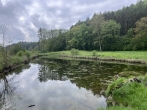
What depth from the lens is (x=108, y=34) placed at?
65.7 m

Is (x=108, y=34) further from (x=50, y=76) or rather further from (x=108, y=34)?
(x=50, y=76)

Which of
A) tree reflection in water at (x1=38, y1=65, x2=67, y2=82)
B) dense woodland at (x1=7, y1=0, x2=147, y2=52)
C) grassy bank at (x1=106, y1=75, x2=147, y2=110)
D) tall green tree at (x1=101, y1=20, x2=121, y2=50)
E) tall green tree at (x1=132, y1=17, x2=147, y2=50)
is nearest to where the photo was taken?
grassy bank at (x1=106, y1=75, x2=147, y2=110)

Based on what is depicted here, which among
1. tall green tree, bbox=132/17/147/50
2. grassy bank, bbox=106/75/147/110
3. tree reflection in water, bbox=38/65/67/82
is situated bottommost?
tree reflection in water, bbox=38/65/67/82

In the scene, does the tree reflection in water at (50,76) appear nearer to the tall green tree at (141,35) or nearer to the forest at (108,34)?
the tall green tree at (141,35)

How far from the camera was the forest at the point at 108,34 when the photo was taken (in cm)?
5648

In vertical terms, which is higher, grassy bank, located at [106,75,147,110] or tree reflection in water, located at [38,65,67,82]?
grassy bank, located at [106,75,147,110]

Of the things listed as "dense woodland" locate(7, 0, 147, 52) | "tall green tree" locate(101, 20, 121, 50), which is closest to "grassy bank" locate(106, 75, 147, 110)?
"dense woodland" locate(7, 0, 147, 52)

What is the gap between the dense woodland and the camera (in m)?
56.4

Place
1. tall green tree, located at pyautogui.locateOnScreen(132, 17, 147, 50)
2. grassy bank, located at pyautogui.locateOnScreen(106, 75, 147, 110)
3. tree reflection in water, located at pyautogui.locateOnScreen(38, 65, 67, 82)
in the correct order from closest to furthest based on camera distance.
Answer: grassy bank, located at pyautogui.locateOnScreen(106, 75, 147, 110), tree reflection in water, located at pyautogui.locateOnScreen(38, 65, 67, 82), tall green tree, located at pyautogui.locateOnScreen(132, 17, 147, 50)

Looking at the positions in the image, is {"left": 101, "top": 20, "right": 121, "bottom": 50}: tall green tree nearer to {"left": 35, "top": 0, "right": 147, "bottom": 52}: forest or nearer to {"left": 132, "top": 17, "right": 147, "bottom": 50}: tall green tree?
{"left": 35, "top": 0, "right": 147, "bottom": 52}: forest

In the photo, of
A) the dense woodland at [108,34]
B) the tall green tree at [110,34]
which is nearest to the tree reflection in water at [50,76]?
the dense woodland at [108,34]

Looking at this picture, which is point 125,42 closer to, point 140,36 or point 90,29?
point 140,36

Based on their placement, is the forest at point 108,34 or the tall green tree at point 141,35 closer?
the tall green tree at point 141,35

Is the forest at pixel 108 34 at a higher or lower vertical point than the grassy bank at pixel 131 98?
higher
